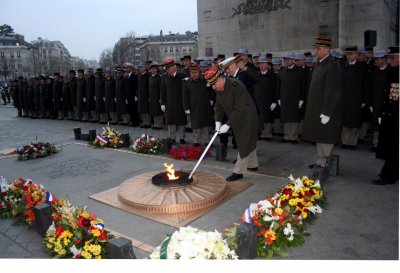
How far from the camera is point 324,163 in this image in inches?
245

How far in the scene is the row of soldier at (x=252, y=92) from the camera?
772 centimetres

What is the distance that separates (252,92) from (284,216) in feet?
12.2

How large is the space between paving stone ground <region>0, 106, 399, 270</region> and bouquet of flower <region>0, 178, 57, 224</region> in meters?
0.18

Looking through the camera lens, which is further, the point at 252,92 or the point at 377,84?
the point at 377,84

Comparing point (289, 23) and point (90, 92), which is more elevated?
point (289, 23)

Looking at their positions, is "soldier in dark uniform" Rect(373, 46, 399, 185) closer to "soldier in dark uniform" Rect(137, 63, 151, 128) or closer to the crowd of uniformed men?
the crowd of uniformed men

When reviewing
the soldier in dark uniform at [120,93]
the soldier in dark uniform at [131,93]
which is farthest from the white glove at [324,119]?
the soldier in dark uniform at [120,93]

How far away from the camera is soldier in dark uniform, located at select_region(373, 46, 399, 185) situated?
202 inches

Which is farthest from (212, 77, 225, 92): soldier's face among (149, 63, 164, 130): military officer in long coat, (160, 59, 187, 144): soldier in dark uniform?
(149, 63, 164, 130): military officer in long coat

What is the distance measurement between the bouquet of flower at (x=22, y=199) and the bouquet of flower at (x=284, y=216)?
275 centimetres

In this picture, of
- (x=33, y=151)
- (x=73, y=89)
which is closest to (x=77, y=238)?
(x=33, y=151)

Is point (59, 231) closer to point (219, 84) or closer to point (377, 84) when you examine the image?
point (219, 84)

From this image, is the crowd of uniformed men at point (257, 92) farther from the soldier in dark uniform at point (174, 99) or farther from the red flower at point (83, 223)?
the red flower at point (83, 223)

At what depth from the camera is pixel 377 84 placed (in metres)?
7.50
